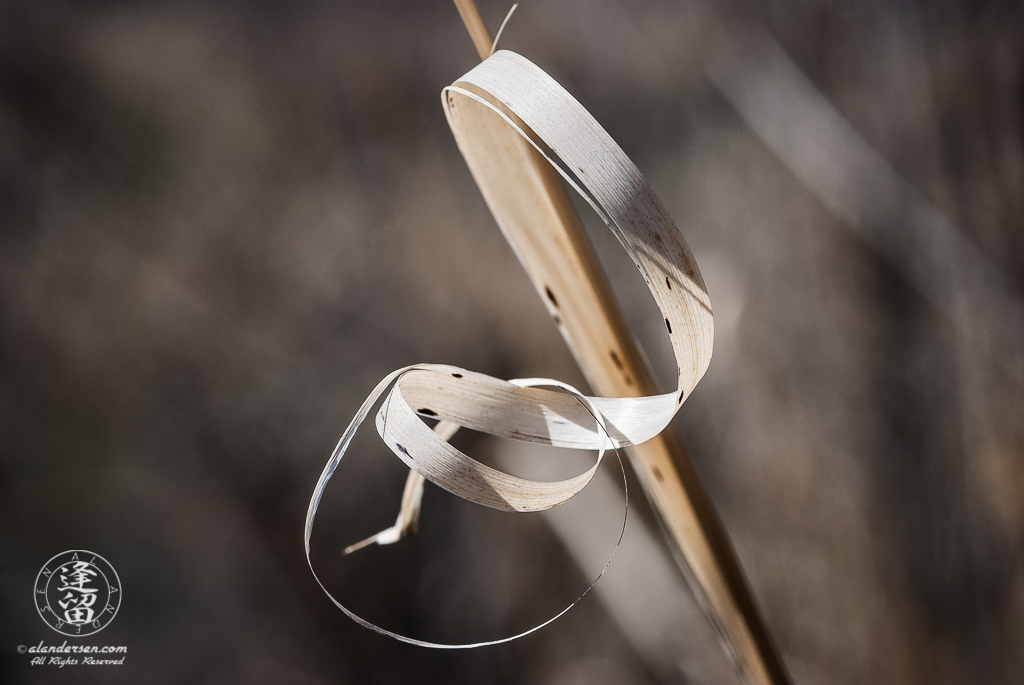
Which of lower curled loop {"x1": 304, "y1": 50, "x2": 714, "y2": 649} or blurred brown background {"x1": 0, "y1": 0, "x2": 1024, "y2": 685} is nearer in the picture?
lower curled loop {"x1": 304, "y1": 50, "x2": 714, "y2": 649}

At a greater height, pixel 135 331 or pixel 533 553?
pixel 135 331

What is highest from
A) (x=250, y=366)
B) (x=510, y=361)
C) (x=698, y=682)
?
(x=250, y=366)

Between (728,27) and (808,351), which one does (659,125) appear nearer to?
(728,27)

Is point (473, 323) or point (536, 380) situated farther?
point (473, 323)

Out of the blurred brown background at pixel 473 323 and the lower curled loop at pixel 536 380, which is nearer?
the lower curled loop at pixel 536 380

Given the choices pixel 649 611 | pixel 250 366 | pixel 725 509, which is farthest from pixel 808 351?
pixel 250 366

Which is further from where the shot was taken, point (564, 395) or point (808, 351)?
point (808, 351)

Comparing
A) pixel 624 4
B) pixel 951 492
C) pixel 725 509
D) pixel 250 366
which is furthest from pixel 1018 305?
pixel 250 366
